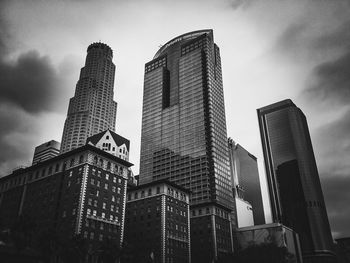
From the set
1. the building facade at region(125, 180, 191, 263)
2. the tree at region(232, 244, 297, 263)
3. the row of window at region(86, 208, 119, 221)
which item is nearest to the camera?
the row of window at region(86, 208, 119, 221)

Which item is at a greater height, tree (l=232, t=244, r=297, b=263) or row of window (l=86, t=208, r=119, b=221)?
row of window (l=86, t=208, r=119, b=221)

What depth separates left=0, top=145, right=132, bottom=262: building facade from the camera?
96812 millimetres

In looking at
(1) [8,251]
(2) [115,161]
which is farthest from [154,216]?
(1) [8,251]

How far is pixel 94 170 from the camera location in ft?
348

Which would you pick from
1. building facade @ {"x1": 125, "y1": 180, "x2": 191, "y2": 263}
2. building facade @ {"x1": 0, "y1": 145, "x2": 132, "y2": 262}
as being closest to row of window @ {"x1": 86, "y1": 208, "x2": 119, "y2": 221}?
building facade @ {"x1": 0, "y1": 145, "x2": 132, "y2": 262}

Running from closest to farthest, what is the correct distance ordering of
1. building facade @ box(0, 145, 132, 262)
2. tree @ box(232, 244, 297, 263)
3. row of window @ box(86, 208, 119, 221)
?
1. building facade @ box(0, 145, 132, 262)
2. row of window @ box(86, 208, 119, 221)
3. tree @ box(232, 244, 297, 263)

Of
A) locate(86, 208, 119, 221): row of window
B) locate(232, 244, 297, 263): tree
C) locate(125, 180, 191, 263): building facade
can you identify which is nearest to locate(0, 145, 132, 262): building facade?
locate(86, 208, 119, 221): row of window

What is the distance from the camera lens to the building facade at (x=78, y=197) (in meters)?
96.8

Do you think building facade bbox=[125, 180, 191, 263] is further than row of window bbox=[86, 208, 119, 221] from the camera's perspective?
Yes

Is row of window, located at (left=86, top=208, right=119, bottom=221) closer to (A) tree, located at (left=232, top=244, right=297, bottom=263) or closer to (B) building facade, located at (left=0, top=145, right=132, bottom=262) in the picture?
(B) building facade, located at (left=0, top=145, right=132, bottom=262)

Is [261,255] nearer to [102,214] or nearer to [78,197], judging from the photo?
[102,214]

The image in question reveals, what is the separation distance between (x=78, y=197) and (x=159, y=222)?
3589 centimetres

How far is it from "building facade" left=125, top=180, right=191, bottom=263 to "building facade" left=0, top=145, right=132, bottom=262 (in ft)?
58.7

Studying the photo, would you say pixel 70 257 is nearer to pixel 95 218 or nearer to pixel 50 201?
pixel 95 218
